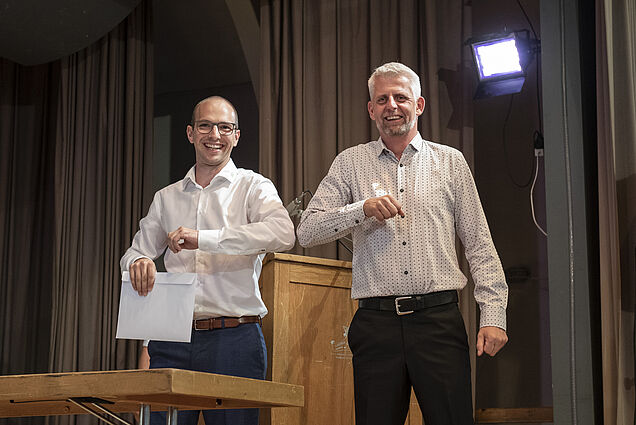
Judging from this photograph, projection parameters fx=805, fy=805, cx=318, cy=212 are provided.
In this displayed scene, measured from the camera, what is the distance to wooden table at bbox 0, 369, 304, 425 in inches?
61.1

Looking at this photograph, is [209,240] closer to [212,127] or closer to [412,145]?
[212,127]

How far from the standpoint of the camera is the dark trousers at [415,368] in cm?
237

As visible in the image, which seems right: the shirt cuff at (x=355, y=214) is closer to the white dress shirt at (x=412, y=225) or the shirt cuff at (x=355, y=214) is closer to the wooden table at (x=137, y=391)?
the white dress shirt at (x=412, y=225)

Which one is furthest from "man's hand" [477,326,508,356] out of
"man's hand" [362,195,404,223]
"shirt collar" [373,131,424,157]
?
"shirt collar" [373,131,424,157]

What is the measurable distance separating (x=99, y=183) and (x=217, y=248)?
2.97 m

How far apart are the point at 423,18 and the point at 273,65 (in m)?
0.94

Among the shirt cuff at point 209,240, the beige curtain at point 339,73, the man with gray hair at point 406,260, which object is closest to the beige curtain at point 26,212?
the beige curtain at point 339,73

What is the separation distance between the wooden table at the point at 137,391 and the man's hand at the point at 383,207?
69 cm

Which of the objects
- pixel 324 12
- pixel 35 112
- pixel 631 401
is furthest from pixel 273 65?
pixel 631 401

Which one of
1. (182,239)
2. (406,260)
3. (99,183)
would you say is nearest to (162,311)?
(182,239)

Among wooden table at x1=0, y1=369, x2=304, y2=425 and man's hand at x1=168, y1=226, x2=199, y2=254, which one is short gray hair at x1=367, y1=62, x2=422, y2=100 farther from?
wooden table at x1=0, y1=369, x2=304, y2=425

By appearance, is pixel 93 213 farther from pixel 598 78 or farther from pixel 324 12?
pixel 598 78

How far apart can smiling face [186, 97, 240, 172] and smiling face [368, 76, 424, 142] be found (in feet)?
1.82

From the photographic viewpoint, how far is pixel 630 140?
261 centimetres
